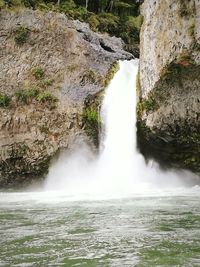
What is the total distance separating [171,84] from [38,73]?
8.84 metres

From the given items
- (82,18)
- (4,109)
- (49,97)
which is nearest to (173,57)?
(49,97)

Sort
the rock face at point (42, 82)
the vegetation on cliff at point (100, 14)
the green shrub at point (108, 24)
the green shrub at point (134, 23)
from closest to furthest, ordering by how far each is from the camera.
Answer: the rock face at point (42, 82)
the vegetation on cliff at point (100, 14)
the green shrub at point (108, 24)
the green shrub at point (134, 23)

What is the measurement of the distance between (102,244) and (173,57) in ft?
34.5

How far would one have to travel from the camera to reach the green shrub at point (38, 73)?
22828mm

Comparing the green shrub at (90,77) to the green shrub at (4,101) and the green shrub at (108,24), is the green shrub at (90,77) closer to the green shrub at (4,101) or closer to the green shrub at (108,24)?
the green shrub at (4,101)

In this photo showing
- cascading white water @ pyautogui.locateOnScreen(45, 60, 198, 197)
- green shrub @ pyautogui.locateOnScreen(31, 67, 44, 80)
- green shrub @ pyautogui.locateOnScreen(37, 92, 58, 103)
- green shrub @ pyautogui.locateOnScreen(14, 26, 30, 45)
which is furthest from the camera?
green shrub @ pyautogui.locateOnScreen(14, 26, 30, 45)

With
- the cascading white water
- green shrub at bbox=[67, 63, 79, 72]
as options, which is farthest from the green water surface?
green shrub at bbox=[67, 63, 79, 72]

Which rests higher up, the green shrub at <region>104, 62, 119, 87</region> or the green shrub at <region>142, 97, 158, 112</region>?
the green shrub at <region>104, 62, 119, 87</region>

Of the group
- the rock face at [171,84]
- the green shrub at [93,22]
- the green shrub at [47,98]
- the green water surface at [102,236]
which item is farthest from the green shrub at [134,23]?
the green water surface at [102,236]

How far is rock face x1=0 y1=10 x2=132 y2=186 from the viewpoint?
68.8 ft

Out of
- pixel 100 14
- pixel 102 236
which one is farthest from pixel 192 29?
pixel 100 14

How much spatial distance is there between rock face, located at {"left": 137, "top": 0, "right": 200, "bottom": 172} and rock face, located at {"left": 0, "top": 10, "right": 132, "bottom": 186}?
386 centimetres

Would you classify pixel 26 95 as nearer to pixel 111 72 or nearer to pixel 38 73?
pixel 38 73

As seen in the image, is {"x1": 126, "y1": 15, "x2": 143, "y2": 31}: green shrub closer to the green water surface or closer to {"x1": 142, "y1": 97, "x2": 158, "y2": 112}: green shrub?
{"x1": 142, "y1": 97, "x2": 158, "y2": 112}: green shrub
